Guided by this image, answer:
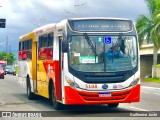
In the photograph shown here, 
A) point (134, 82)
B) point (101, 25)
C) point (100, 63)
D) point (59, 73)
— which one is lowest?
point (134, 82)

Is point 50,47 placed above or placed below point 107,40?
below

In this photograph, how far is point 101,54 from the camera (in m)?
15.3

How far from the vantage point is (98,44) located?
50.4 feet

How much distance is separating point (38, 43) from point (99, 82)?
5.72 meters

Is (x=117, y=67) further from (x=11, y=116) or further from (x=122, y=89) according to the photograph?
(x=11, y=116)

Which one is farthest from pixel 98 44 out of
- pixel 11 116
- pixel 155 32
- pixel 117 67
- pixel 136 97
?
pixel 155 32

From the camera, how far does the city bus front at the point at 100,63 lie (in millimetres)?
15008

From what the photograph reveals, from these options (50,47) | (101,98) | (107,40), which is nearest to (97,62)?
(107,40)

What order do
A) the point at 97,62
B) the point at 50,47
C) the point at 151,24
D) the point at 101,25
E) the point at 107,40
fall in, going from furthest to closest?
the point at 151,24
the point at 50,47
the point at 101,25
the point at 107,40
the point at 97,62

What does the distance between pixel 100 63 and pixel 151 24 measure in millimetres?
40169

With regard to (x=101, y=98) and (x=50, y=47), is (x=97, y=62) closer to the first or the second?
(x=101, y=98)

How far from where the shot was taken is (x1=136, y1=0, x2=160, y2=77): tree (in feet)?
171

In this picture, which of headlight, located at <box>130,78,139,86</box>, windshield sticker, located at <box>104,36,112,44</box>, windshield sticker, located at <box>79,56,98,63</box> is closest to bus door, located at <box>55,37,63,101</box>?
windshield sticker, located at <box>79,56,98,63</box>

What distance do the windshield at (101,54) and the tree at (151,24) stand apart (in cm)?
3714
